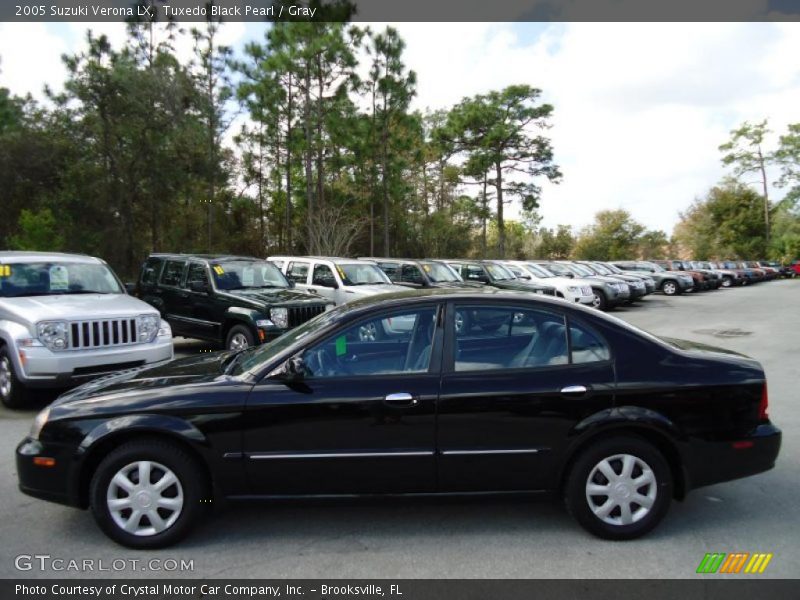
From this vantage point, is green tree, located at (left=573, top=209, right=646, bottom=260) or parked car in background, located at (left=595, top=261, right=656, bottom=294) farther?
green tree, located at (left=573, top=209, right=646, bottom=260)

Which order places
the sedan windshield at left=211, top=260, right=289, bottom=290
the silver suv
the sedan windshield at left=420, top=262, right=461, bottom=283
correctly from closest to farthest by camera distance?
1. the silver suv
2. the sedan windshield at left=211, top=260, right=289, bottom=290
3. the sedan windshield at left=420, top=262, right=461, bottom=283

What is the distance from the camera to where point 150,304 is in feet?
34.6

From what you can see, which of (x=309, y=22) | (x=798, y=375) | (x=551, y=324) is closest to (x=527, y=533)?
(x=551, y=324)

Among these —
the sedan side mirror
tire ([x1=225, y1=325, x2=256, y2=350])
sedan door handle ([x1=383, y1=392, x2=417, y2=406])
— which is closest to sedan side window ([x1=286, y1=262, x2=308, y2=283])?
tire ([x1=225, y1=325, x2=256, y2=350])

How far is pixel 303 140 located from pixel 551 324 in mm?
24271

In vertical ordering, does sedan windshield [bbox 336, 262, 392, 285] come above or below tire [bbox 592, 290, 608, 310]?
above

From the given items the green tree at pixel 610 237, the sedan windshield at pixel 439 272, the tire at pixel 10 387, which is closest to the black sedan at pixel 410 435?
the tire at pixel 10 387

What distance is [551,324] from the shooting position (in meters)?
3.78

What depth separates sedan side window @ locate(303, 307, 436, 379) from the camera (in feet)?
12.0

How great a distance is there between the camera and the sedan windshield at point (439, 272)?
50.5 feet

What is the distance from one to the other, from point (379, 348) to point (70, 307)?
187 inches

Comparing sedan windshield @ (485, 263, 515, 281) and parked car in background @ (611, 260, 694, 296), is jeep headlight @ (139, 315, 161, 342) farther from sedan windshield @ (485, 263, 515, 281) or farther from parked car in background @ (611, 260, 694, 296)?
parked car in background @ (611, 260, 694, 296)

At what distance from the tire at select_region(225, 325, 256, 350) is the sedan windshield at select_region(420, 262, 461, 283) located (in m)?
6.96

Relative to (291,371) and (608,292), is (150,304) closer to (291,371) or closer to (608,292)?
(291,371)
